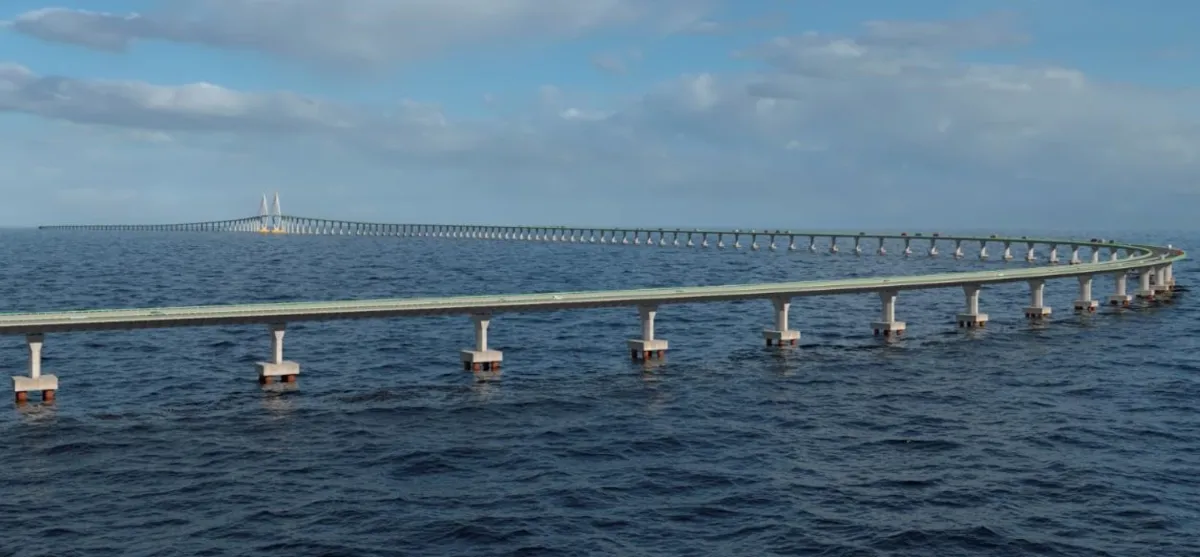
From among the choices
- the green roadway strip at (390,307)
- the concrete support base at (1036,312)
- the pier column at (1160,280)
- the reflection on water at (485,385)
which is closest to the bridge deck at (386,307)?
the green roadway strip at (390,307)

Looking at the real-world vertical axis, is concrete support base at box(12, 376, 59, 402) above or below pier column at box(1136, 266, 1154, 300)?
below

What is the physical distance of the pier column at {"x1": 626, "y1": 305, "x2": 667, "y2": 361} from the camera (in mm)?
62781

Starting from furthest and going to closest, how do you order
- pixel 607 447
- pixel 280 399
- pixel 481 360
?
pixel 481 360, pixel 280 399, pixel 607 447

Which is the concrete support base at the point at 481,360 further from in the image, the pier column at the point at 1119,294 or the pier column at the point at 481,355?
the pier column at the point at 1119,294

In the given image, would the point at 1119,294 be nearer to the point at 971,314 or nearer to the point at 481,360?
the point at 971,314

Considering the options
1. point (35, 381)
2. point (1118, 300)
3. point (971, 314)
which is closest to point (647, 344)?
point (35, 381)

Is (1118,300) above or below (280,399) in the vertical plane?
above

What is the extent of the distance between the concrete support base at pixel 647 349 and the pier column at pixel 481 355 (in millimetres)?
8938

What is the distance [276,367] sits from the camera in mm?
52562

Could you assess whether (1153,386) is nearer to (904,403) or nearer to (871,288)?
(904,403)

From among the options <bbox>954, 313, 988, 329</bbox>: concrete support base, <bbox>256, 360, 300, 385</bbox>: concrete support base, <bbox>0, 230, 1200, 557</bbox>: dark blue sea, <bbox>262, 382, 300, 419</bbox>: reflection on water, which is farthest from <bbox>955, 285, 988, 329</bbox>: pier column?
<bbox>262, 382, 300, 419</bbox>: reflection on water

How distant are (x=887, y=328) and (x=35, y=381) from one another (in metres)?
52.9

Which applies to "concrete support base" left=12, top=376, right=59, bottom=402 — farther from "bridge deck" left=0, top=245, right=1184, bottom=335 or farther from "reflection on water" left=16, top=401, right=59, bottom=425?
"bridge deck" left=0, top=245, right=1184, bottom=335

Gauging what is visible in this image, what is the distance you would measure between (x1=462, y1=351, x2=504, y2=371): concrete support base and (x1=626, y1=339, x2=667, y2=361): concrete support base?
8.90 metres
